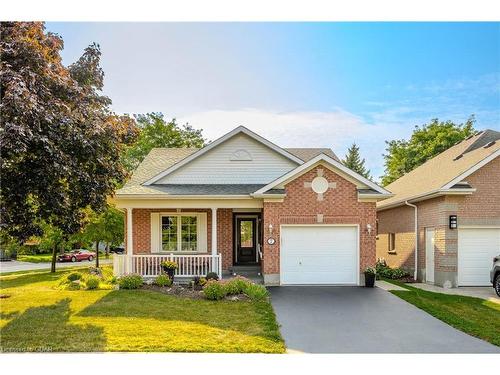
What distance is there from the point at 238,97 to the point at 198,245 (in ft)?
19.2

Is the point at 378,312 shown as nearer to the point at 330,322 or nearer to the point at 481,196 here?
the point at 330,322

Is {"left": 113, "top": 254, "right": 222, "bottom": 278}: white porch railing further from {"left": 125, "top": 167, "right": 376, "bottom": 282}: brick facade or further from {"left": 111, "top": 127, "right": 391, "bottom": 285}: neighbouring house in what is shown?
{"left": 125, "top": 167, "right": 376, "bottom": 282}: brick facade

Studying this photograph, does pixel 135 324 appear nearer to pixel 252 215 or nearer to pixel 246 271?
pixel 246 271

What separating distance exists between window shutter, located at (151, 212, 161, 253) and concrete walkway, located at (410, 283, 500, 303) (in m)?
9.16

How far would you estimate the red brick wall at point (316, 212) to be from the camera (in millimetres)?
13805

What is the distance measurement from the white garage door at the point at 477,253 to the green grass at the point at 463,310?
6.73 feet

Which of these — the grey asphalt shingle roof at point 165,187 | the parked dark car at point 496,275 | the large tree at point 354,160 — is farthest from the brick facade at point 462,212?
the large tree at point 354,160

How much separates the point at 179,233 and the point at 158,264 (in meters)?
1.69

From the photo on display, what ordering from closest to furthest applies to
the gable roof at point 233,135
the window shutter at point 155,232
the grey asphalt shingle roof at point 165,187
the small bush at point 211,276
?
the small bush at point 211,276
the grey asphalt shingle roof at point 165,187
the window shutter at point 155,232
the gable roof at point 233,135

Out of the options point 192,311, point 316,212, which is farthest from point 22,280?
point 316,212

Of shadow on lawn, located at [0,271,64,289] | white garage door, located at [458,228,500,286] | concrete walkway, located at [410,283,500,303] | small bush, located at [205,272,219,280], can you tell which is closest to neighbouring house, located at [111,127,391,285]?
small bush, located at [205,272,219,280]

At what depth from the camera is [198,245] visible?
15852mm

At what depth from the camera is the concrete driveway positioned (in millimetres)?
7531

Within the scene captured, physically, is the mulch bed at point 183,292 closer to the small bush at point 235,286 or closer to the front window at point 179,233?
the small bush at point 235,286
